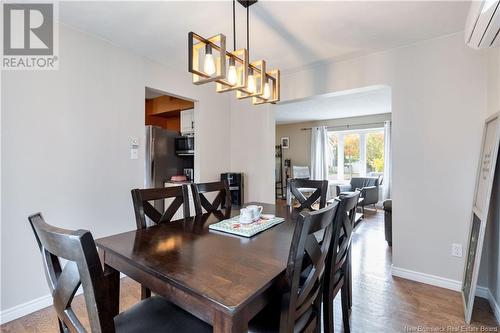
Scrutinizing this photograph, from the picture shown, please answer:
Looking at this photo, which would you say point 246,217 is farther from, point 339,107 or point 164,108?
point 339,107

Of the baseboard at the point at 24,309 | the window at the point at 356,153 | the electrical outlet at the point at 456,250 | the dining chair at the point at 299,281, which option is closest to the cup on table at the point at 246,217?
the dining chair at the point at 299,281

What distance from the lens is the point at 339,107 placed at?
5461mm

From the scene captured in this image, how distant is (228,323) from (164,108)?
13.6 ft

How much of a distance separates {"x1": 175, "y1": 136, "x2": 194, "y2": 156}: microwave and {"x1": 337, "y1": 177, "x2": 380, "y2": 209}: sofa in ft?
11.5

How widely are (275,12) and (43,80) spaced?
198 cm

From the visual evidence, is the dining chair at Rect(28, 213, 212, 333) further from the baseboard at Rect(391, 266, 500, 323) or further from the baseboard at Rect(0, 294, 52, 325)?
the baseboard at Rect(391, 266, 500, 323)

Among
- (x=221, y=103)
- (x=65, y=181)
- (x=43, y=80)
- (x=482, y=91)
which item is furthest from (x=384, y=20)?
(x=65, y=181)

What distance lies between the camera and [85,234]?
66cm

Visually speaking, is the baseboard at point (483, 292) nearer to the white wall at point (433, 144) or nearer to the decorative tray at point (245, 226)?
the white wall at point (433, 144)

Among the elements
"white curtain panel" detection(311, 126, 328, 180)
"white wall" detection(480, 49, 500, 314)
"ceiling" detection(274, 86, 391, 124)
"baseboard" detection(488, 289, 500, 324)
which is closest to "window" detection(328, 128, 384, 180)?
"white curtain panel" detection(311, 126, 328, 180)

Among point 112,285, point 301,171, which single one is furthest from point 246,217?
point 301,171

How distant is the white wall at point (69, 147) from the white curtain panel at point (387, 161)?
5220 millimetres

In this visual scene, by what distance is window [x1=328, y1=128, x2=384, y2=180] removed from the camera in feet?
20.7

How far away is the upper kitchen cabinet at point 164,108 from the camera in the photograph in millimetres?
4021
